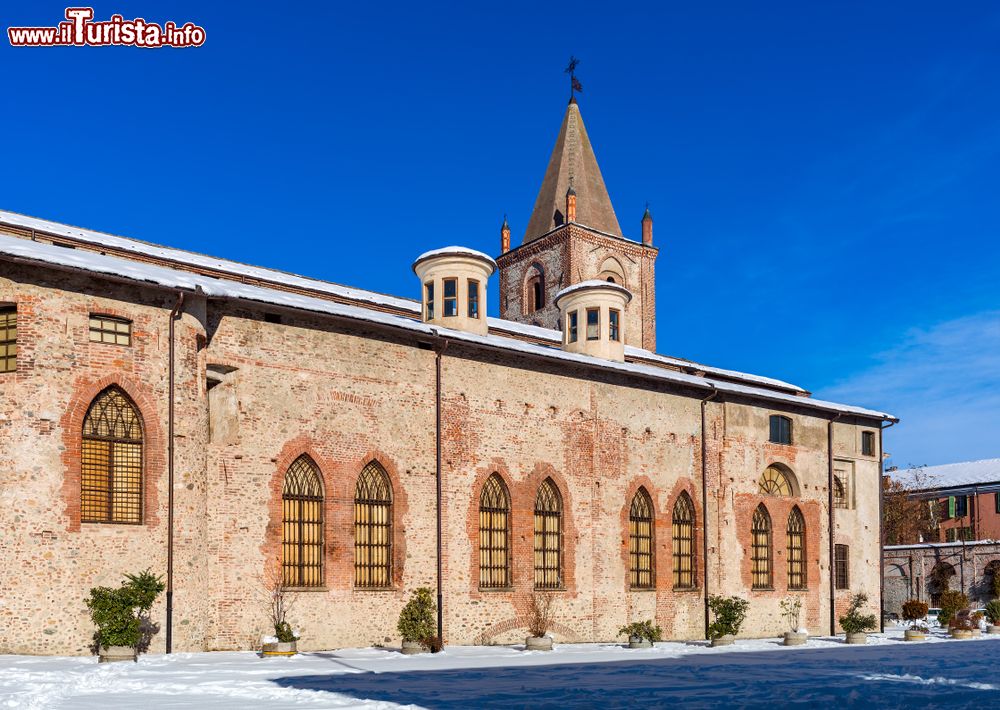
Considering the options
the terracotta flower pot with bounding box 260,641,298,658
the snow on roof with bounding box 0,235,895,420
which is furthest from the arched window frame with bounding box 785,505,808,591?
the terracotta flower pot with bounding box 260,641,298,658

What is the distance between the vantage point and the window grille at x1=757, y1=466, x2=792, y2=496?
31.2m

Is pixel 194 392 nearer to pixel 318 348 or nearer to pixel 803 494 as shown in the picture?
pixel 318 348

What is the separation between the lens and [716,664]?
65.5 feet

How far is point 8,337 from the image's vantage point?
1753cm

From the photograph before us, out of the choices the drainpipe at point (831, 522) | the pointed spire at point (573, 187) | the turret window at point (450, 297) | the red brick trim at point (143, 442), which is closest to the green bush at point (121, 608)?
the red brick trim at point (143, 442)

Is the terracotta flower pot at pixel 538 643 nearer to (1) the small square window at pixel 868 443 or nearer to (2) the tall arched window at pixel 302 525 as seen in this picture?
(2) the tall arched window at pixel 302 525

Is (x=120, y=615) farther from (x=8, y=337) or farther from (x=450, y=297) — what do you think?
(x=450, y=297)

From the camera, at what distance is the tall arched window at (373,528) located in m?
21.9

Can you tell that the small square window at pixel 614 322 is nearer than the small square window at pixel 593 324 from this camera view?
No

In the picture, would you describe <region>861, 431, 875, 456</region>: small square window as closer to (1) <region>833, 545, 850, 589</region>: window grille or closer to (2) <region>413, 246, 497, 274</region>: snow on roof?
(1) <region>833, 545, 850, 589</region>: window grille

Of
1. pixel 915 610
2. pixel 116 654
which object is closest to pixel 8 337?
pixel 116 654

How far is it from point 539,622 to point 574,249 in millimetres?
28869

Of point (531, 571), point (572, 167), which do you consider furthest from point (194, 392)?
point (572, 167)

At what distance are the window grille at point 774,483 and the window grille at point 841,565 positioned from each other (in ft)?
9.51
